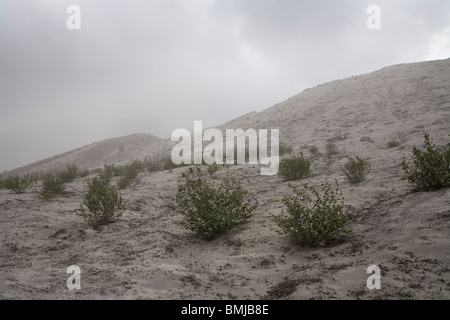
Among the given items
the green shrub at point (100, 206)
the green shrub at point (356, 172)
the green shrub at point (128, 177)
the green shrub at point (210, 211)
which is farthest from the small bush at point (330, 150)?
the green shrub at point (100, 206)

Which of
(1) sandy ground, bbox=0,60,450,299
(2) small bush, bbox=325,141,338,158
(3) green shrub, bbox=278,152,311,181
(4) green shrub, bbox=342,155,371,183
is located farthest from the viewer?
(2) small bush, bbox=325,141,338,158

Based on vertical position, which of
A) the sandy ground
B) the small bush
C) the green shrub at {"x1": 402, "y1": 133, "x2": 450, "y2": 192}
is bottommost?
the sandy ground

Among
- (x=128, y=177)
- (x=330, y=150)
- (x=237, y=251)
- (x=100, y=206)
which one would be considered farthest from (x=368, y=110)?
(x=100, y=206)

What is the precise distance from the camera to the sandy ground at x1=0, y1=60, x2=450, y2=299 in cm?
304

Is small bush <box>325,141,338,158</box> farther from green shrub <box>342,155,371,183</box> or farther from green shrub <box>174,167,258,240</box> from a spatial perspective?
green shrub <box>174,167,258,240</box>

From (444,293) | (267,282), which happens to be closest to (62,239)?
(267,282)

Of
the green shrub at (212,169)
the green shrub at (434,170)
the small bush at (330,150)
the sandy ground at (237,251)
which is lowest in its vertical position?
the sandy ground at (237,251)

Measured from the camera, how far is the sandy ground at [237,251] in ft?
9.98

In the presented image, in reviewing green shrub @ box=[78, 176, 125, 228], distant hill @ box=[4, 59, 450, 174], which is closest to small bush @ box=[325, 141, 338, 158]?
distant hill @ box=[4, 59, 450, 174]

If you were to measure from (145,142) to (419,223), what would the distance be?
1260 inches

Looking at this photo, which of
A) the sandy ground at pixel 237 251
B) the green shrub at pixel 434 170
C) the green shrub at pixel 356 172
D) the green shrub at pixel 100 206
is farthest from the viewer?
the green shrub at pixel 356 172

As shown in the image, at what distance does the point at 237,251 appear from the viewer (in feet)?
14.3

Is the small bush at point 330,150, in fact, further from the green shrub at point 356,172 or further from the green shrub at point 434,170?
the green shrub at point 434,170
